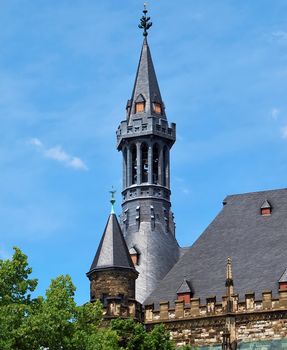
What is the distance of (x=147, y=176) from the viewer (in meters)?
74.3

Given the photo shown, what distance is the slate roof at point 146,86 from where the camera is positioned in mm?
76000

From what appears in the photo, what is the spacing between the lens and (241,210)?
2709 inches

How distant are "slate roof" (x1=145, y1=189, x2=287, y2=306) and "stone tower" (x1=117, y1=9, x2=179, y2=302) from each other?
2915 millimetres

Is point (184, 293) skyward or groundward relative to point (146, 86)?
groundward

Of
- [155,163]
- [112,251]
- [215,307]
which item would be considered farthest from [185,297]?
[155,163]

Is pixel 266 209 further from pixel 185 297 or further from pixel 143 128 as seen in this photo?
pixel 143 128

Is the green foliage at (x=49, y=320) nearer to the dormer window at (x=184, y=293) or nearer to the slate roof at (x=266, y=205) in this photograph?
the dormer window at (x=184, y=293)

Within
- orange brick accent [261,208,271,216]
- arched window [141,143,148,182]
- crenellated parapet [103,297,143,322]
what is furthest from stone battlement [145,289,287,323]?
arched window [141,143,148,182]

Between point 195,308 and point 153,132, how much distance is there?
14533 mm

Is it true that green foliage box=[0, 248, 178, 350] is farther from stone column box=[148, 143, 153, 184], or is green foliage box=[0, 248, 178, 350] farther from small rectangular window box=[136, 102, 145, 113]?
small rectangular window box=[136, 102, 145, 113]

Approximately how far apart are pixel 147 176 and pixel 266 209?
365 inches

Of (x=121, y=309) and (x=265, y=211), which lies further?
(x=265, y=211)

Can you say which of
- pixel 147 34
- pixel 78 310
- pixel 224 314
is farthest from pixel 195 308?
pixel 147 34

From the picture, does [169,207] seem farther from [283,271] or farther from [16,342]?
[16,342]
